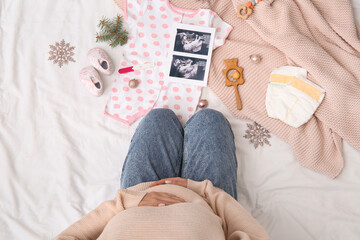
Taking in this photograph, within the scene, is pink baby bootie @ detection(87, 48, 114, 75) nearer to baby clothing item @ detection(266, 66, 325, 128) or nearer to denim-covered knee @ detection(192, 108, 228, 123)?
denim-covered knee @ detection(192, 108, 228, 123)

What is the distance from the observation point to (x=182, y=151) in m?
0.97

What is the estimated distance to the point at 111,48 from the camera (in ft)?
3.84

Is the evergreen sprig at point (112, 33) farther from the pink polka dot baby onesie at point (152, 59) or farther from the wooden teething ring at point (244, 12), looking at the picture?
the wooden teething ring at point (244, 12)

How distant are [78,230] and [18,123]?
646mm

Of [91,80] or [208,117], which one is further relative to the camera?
[91,80]

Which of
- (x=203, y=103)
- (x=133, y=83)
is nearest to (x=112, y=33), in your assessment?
(x=133, y=83)

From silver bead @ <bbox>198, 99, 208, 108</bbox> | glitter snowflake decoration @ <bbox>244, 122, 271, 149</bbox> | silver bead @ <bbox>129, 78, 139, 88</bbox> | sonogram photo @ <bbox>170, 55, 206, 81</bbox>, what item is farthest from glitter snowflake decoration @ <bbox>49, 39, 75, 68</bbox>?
glitter snowflake decoration @ <bbox>244, 122, 271, 149</bbox>

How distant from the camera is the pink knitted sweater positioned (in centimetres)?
102

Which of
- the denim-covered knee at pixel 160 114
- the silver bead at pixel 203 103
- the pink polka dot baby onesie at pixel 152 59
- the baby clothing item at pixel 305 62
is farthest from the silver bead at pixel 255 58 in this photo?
the denim-covered knee at pixel 160 114

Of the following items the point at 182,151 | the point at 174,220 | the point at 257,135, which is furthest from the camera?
the point at 257,135

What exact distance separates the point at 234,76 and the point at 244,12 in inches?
10.6

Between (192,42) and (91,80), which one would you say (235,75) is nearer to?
(192,42)

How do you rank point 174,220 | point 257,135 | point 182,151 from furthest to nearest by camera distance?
point 257,135 < point 182,151 < point 174,220

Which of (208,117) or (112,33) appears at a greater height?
(112,33)
